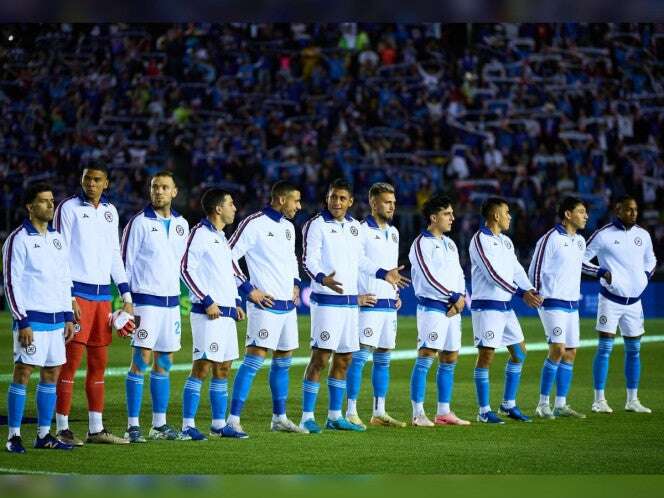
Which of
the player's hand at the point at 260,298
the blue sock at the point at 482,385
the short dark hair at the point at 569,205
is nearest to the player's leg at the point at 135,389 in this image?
the player's hand at the point at 260,298

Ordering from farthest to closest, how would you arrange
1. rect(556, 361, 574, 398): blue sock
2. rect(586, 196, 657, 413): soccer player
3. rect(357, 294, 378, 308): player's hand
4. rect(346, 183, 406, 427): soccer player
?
1. rect(586, 196, 657, 413): soccer player
2. rect(556, 361, 574, 398): blue sock
3. rect(346, 183, 406, 427): soccer player
4. rect(357, 294, 378, 308): player's hand

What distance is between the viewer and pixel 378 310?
460 inches

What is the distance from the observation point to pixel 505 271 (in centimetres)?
1190

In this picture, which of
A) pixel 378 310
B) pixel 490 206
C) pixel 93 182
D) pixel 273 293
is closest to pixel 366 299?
pixel 378 310

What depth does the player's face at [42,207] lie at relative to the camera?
9.47 meters

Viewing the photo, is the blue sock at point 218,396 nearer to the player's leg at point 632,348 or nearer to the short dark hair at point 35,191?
the short dark hair at point 35,191

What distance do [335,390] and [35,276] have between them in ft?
9.87

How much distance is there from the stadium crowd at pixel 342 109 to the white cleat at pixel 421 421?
15.7m

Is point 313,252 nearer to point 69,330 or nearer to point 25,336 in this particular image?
point 69,330

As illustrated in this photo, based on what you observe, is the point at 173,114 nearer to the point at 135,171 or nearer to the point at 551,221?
the point at 135,171

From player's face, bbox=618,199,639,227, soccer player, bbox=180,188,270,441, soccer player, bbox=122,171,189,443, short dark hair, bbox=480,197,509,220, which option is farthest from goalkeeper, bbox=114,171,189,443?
player's face, bbox=618,199,639,227

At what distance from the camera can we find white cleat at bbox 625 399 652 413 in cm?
1262

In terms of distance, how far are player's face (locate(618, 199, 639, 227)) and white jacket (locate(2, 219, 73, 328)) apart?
6232 millimetres

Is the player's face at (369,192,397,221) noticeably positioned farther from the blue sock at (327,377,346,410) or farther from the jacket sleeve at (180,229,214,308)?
the jacket sleeve at (180,229,214,308)
